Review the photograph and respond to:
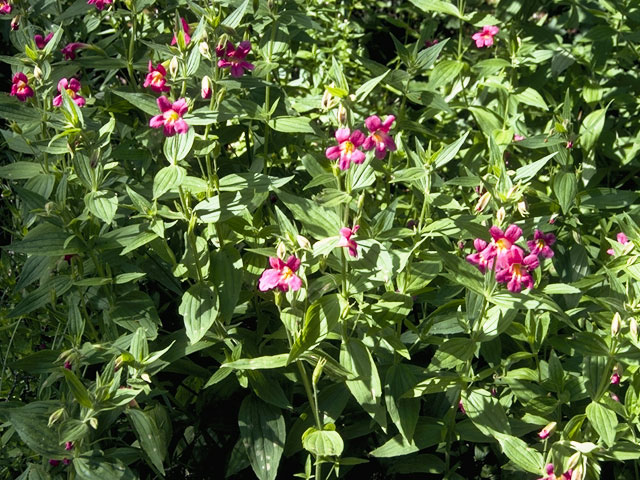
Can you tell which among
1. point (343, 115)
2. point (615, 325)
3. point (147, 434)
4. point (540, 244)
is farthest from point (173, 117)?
point (615, 325)

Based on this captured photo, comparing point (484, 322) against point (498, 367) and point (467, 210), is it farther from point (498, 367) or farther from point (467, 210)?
point (467, 210)

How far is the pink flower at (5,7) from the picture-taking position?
319 cm

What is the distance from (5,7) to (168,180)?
1160 millimetres

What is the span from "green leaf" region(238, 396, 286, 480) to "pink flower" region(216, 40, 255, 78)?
1.07 meters

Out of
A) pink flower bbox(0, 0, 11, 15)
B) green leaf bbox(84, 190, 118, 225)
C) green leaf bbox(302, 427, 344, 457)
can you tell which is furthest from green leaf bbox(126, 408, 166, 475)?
pink flower bbox(0, 0, 11, 15)

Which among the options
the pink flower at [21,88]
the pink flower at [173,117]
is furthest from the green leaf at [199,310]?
the pink flower at [21,88]

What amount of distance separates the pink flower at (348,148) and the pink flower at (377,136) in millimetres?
46

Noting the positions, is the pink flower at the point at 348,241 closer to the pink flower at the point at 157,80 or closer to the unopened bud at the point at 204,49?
the unopened bud at the point at 204,49

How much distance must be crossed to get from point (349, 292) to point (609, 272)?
0.79 m

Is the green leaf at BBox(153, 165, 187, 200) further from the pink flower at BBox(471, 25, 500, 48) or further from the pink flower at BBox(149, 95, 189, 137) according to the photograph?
the pink flower at BBox(471, 25, 500, 48)

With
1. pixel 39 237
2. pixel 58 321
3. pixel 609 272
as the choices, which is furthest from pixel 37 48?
pixel 609 272

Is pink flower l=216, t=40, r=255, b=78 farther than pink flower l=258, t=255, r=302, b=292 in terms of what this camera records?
Yes

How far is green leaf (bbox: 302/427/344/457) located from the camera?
2521 millimetres

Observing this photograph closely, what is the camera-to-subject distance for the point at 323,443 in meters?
2.55
